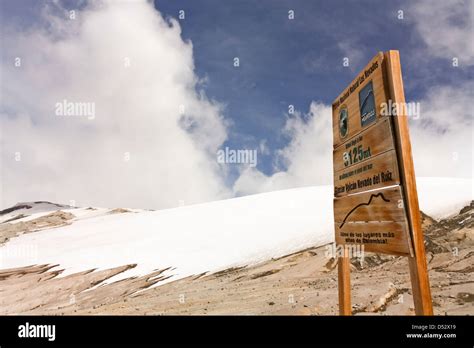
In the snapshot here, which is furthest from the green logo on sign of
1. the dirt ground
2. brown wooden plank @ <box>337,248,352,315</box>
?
the dirt ground

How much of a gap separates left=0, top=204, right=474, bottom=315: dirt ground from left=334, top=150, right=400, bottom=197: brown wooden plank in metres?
2.87

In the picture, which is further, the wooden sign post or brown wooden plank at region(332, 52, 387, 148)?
brown wooden plank at region(332, 52, 387, 148)

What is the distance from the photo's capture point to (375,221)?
4.20 metres

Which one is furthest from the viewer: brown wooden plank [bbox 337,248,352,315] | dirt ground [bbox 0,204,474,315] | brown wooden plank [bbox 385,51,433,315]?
dirt ground [bbox 0,204,474,315]

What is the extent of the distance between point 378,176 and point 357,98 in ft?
4.16

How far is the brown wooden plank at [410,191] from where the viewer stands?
3.28m

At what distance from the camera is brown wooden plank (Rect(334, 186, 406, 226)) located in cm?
365

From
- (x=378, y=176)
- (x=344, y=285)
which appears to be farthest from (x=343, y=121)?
(x=344, y=285)

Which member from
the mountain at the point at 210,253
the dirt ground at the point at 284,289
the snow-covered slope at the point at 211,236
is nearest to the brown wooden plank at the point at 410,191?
→ the dirt ground at the point at 284,289

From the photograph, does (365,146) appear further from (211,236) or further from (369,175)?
(211,236)

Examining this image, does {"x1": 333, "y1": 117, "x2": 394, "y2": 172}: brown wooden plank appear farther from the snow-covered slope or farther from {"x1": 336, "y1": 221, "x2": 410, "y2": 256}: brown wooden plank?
the snow-covered slope
